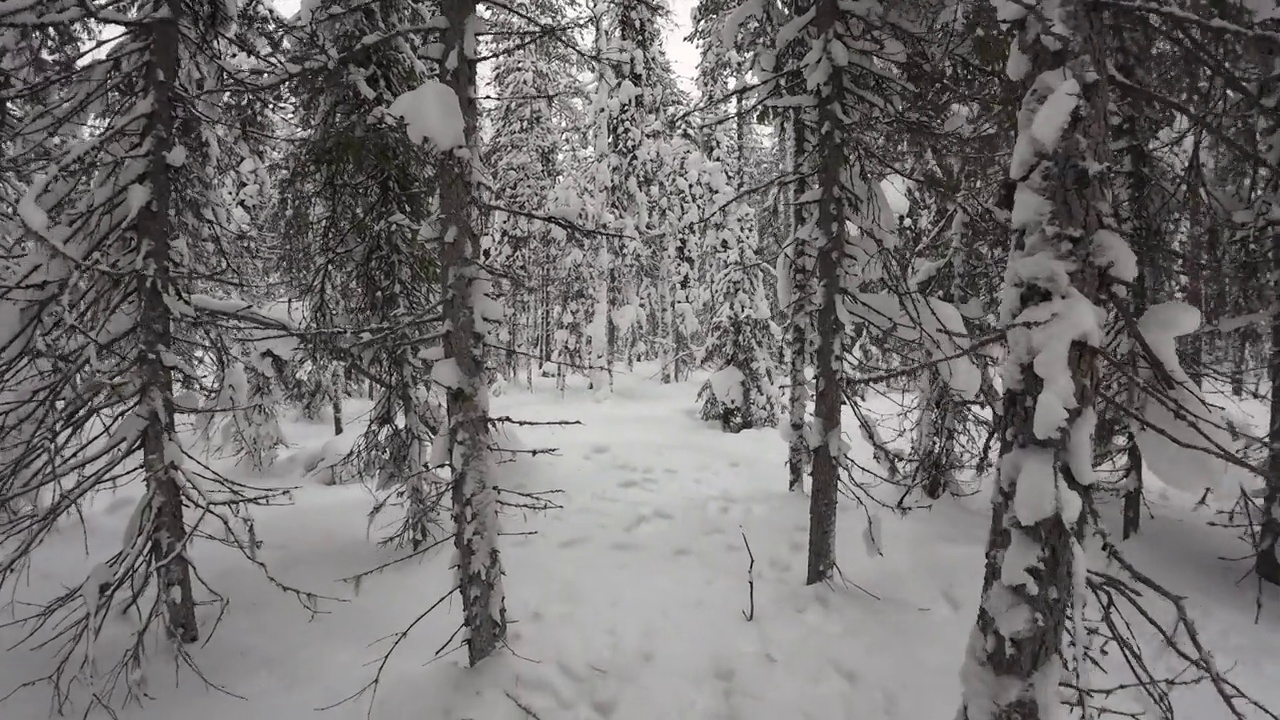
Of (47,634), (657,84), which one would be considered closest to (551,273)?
(657,84)

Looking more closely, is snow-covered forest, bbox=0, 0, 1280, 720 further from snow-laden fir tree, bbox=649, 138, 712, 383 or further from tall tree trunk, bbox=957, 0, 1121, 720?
snow-laden fir tree, bbox=649, 138, 712, 383

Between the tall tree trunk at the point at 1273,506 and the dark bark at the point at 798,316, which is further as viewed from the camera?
the tall tree trunk at the point at 1273,506

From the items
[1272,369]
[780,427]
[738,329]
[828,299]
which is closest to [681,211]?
[738,329]

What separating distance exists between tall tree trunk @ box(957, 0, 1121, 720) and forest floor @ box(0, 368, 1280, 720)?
2.63m

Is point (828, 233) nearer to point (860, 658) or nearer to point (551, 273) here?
point (860, 658)

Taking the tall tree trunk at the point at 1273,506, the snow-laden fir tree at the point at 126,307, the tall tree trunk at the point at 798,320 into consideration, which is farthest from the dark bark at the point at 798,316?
the snow-laden fir tree at the point at 126,307

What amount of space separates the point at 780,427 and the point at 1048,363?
4.45 metres

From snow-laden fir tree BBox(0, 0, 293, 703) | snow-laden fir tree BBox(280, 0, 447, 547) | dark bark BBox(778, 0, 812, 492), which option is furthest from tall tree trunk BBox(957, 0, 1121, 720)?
snow-laden fir tree BBox(0, 0, 293, 703)

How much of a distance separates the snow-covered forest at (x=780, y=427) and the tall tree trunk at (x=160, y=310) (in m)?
0.03

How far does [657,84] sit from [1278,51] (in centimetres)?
1572

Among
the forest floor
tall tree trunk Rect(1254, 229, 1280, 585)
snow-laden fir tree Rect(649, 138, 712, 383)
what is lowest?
the forest floor

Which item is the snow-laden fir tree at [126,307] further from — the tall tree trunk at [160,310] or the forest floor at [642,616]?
the forest floor at [642,616]

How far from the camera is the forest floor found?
5.58 meters

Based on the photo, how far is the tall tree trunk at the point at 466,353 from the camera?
505 cm
